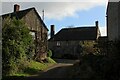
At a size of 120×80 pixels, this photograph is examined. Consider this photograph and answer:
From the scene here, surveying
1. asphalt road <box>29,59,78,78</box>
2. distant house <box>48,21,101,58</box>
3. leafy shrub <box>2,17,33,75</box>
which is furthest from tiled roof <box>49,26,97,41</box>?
leafy shrub <box>2,17,33,75</box>

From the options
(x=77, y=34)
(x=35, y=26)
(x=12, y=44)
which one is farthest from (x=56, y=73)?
(x=77, y=34)

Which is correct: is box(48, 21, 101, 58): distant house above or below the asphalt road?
above

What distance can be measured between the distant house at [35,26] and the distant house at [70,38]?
2171 centimetres

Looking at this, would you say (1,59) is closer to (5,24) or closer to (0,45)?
(0,45)

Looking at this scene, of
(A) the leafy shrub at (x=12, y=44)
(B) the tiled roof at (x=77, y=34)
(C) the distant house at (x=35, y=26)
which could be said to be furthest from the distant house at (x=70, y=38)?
(A) the leafy shrub at (x=12, y=44)

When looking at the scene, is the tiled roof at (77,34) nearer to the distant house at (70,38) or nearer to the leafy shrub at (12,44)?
the distant house at (70,38)

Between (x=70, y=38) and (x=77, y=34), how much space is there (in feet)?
7.57

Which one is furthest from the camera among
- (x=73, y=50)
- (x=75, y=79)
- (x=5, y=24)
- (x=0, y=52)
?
(x=73, y=50)

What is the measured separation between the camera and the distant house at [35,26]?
124ft

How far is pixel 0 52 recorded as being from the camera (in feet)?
70.3

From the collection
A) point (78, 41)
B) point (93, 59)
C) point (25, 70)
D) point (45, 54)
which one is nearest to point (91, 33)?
point (78, 41)

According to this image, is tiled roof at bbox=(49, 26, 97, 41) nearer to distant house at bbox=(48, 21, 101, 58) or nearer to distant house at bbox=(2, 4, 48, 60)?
distant house at bbox=(48, 21, 101, 58)

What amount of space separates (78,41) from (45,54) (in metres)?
26.7

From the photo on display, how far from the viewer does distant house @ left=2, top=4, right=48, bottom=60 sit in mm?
37719
